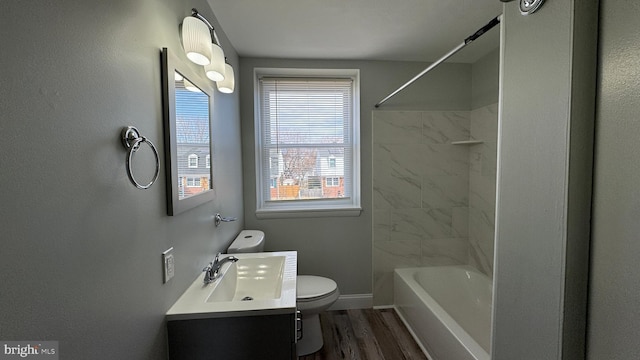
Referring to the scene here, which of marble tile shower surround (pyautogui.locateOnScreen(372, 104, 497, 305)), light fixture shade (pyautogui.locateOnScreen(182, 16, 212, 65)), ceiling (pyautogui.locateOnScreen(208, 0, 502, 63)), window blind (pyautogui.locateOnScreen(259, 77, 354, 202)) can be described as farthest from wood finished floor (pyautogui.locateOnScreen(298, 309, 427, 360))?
ceiling (pyautogui.locateOnScreen(208, 0, 502, 63))

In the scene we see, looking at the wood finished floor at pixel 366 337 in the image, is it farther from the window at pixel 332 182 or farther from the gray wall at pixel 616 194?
the gray wall at pixel 616 194

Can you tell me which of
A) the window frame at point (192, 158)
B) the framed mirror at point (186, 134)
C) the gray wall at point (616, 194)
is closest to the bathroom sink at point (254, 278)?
the framed mirror at point (186, 134)

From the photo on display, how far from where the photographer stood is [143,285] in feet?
2.89

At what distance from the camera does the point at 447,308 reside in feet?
7.64

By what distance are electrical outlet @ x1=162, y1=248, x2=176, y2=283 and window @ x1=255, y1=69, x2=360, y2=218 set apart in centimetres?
137

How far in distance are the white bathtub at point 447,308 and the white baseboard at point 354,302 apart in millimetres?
259

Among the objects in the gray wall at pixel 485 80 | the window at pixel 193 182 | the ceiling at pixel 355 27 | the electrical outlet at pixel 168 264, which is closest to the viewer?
the electrical outlet at pixel 168 264

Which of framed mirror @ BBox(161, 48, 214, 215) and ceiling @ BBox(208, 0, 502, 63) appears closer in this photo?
framed mirror @ BBox(161, 48, 214, 215)

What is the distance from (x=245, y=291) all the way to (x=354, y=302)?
1332mm

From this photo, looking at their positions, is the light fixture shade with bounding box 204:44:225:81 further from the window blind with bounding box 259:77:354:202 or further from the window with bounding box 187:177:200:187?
the window blind with bounding box 259:77:354:202

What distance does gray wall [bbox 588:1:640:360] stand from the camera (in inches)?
24.3

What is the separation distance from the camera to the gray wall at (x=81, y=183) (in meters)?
0.49

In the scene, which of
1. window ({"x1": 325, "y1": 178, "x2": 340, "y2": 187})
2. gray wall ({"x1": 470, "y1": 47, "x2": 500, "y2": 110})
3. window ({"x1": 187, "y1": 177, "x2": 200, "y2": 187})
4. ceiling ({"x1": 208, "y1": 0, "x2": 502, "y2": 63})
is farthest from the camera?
window ({"x1": 325, "y1": 178, "x2": 340, "y2": 187})

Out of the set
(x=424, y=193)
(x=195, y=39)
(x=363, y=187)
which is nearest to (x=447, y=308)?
(x=424, y=193)
